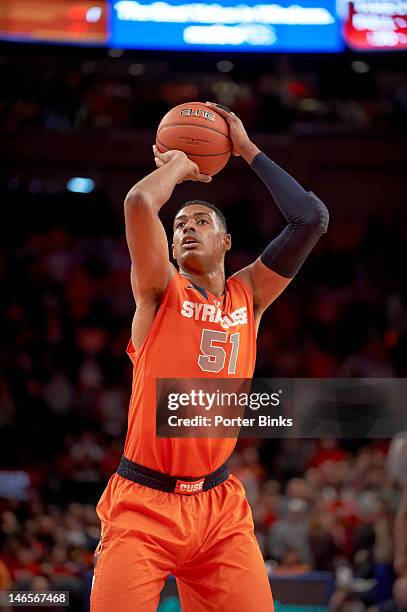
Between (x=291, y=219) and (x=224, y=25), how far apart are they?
22.2ft

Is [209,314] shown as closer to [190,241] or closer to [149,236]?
[190,241]

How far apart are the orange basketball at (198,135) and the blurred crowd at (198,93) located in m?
8.30

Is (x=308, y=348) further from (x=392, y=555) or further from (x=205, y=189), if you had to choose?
(x=392, y=555)

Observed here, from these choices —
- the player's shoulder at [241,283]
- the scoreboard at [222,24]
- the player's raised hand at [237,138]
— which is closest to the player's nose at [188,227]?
the player's shoulder at [241,283]

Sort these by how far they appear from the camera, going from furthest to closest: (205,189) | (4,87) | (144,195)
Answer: (205,189)
(4,87)
(144,195)

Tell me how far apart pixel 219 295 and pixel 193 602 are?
1.28 m

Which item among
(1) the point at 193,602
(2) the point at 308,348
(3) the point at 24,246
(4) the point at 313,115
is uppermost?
(4) the point at 313,115

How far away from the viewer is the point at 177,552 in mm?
3533

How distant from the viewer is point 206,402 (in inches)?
151

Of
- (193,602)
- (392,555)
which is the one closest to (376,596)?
(392,555)

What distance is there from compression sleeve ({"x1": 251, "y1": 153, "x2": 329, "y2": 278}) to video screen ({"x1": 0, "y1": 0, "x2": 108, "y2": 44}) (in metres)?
6.66

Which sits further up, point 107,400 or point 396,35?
point 396,35

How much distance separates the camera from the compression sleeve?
13.2 ft

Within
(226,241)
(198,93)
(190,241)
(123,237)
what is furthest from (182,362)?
(198,93)
